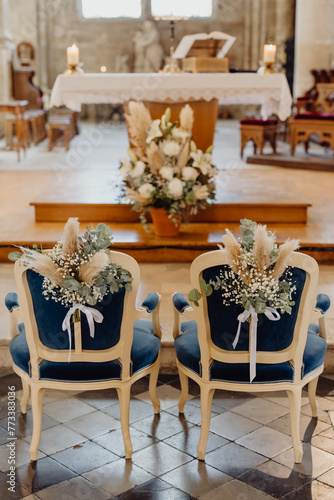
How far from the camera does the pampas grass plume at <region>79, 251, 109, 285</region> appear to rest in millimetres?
2705

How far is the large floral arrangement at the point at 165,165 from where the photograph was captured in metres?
4.65

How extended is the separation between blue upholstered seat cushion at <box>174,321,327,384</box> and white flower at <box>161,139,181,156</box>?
1751 mm

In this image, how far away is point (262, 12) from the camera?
54.0 ft

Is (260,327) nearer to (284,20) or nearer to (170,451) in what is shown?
(170,451)

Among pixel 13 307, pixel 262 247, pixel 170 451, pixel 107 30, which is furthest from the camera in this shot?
pixel 107 30

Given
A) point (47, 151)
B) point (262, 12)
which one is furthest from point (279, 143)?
point (262, 12)

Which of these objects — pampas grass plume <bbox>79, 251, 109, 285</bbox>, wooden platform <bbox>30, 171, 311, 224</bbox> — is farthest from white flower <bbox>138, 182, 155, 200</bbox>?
pampas grass plume <bbox>79, 251, 109, 285</bbox>

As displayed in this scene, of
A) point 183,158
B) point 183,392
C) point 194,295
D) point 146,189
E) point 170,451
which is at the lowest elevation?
point 170,451

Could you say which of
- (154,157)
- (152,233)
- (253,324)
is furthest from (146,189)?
(253,324)

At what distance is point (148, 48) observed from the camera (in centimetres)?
1697

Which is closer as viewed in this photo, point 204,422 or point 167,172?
point 204,422

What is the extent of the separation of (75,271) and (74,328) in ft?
0.81

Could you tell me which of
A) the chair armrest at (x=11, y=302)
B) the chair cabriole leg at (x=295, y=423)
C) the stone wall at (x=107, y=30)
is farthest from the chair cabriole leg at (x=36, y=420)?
the stone wall at (x=107, y=30)

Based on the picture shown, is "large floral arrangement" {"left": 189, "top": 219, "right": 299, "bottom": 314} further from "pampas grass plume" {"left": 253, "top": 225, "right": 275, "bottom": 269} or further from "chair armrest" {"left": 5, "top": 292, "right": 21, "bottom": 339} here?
"chair armrest" {"left": 5, "top": 292, "right": 21, "bottom": 339}
